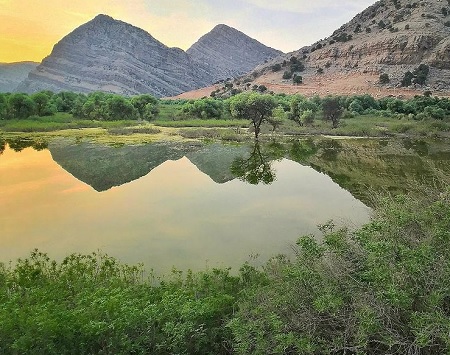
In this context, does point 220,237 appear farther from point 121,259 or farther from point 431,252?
point 431,252

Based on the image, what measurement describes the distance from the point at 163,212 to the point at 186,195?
13.1 feet

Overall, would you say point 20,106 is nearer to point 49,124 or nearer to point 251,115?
point 49,124

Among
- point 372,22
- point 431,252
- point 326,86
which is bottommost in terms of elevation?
point 431,252

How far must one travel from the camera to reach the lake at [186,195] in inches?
606

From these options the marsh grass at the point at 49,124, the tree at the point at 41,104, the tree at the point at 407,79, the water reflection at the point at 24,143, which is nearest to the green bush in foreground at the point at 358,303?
the water reflection at the point at 24,143

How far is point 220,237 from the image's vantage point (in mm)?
16391

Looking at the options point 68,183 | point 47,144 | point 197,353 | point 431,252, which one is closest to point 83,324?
point 197,353

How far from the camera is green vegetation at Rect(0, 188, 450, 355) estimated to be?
674 centimetres

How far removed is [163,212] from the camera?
20094 mm

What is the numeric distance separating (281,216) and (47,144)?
34426 millimetres

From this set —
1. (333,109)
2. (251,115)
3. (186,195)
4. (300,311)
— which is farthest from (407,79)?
(300,311)

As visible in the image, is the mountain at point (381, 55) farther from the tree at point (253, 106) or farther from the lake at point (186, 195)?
the lake at point (186, 195)

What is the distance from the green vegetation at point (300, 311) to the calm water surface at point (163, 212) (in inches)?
176

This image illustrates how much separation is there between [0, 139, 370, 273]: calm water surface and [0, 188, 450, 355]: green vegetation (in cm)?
448
